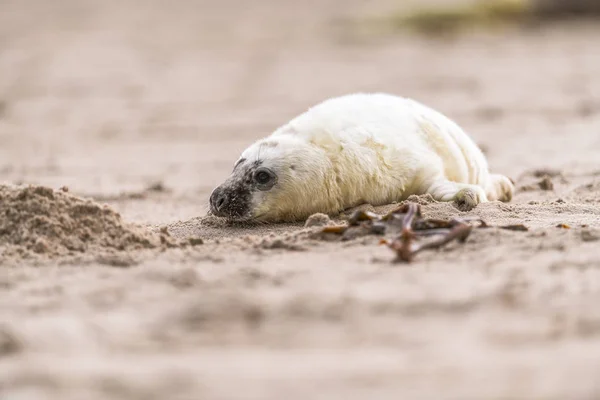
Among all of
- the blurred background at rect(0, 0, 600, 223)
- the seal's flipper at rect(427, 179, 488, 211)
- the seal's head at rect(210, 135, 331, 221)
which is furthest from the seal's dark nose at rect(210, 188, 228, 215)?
the seal's flipper at rect(427, 179, 488, 211)

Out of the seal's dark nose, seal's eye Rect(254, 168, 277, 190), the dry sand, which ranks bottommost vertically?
the dry sand

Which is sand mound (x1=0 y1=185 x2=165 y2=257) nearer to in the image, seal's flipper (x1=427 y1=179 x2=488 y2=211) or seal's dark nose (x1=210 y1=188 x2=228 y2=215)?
seal's dark nose (x1=210 y1=188 x2=228 y2=215)

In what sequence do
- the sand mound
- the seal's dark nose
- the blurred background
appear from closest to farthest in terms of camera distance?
the sand mound → the seal's dark nose → the blurred background

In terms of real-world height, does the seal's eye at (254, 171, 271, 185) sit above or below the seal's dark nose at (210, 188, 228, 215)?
above

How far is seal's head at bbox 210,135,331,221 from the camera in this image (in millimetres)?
4977

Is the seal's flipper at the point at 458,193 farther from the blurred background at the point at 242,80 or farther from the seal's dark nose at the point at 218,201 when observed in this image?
the blurred background at the point at 242,80

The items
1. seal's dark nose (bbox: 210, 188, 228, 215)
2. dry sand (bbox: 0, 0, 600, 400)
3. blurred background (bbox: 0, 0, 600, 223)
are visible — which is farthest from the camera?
blurred background (bbox: 0, 0, 600, 223)

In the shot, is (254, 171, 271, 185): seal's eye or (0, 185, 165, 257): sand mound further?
(254, 171, 271, 185): seal's eye

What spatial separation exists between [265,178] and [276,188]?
8 cm

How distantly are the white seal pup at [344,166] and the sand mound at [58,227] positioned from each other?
0.80m

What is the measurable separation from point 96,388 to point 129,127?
8.21 m

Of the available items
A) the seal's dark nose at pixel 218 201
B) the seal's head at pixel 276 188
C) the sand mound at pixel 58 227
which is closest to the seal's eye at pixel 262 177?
the seal's head at pixel 276 188

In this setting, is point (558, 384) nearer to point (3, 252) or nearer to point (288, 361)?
point (288, 361)

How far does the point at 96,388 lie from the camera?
251cm
